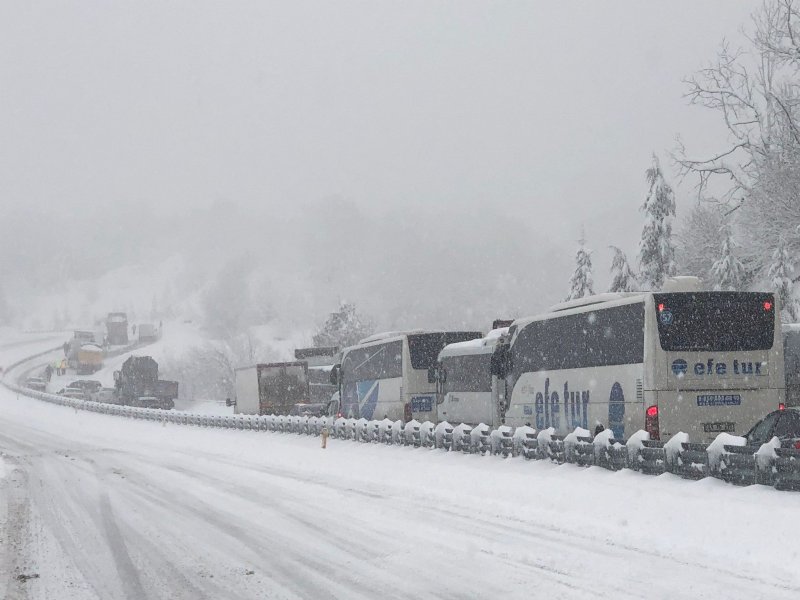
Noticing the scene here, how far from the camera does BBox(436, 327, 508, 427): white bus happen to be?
25464 mm

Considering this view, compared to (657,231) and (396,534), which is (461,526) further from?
(657,231)

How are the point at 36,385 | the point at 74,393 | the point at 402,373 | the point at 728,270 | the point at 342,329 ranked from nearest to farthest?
the point at 402,373 → the point at 728,270 → the point at 74,393 → the point at 342,329 → the point at 36,385

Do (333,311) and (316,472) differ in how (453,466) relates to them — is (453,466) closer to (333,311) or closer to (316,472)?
(316,472)

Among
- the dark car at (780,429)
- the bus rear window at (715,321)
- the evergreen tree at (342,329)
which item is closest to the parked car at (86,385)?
the evergreen tree at (342,329)

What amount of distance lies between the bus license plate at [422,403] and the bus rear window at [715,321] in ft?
48.3

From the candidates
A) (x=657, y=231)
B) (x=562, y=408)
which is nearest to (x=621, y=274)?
(x=657, y=231)

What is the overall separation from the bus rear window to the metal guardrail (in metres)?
2.15

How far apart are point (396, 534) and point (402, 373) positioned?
1926 cm

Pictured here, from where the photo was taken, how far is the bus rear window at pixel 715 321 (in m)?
16.6

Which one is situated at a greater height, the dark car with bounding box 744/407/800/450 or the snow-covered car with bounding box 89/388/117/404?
the dark car with bounding box 744/407/800/450

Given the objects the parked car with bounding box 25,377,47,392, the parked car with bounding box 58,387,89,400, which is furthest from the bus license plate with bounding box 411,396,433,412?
the parked car with bounding box 25,377,47,392

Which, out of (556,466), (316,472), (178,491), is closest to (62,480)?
(178,491)

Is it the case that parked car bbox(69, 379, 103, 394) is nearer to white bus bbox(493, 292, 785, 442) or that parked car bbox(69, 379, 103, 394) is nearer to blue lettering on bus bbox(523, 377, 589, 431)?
blue lettering on bus bbox(523, 377, 589, 431)

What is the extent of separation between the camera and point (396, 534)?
11250 millimetres
